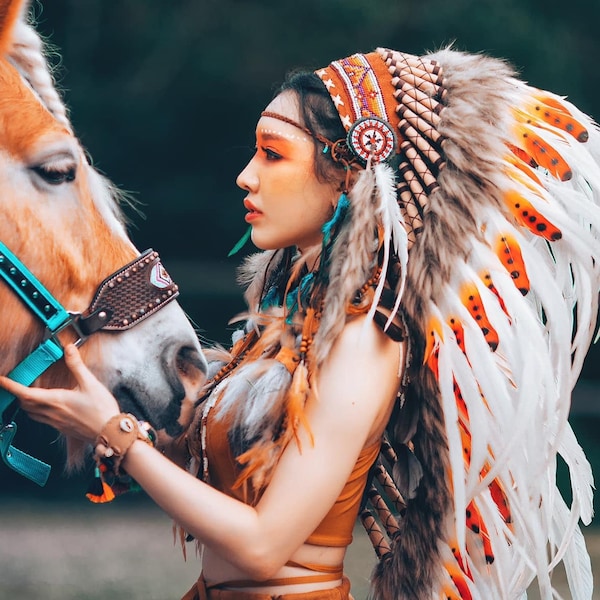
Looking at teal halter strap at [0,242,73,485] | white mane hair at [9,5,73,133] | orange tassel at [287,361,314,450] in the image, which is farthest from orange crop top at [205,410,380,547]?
white mane hair at [9,5,73,133]

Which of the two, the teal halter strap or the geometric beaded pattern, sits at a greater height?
the teal halter strap

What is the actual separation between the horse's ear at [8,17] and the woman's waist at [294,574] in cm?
79

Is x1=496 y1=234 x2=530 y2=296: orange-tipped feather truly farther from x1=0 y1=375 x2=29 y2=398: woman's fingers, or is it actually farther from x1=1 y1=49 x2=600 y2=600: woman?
x1=0 y1=375 x2=29 y2=398: woman's fingers

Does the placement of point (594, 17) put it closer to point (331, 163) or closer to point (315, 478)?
point (331, 163)

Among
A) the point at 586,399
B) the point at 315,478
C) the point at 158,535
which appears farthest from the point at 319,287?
the point at 586,399

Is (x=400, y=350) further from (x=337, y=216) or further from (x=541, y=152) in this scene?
(x=541, y=152)

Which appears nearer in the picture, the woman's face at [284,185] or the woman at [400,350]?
the woman at [400,350]

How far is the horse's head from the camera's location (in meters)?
1.43

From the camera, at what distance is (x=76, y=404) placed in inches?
51.9

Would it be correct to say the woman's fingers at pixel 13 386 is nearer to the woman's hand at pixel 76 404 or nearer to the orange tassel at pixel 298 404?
the woman's hand at pixel 76 404

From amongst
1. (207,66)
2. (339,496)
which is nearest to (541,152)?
(339,496)

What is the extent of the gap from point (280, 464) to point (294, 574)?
0.60ft

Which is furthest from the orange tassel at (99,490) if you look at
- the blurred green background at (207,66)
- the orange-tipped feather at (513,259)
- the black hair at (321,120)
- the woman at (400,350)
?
the blurred green background at (207,66)

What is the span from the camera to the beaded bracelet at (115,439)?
130cm
